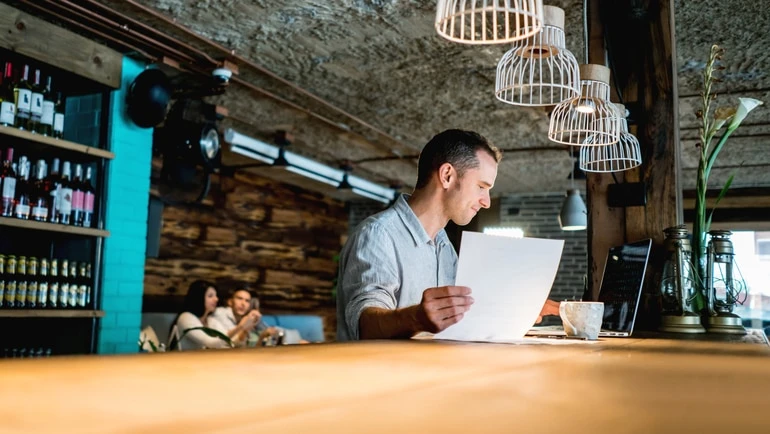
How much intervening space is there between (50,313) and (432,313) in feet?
8.39

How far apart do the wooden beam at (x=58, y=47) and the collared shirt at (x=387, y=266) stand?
2.17 metres

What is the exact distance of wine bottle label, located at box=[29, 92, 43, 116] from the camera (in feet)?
10.7

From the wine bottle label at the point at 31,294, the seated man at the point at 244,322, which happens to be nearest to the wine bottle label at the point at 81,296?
the wine bottle label at the point at 31,294

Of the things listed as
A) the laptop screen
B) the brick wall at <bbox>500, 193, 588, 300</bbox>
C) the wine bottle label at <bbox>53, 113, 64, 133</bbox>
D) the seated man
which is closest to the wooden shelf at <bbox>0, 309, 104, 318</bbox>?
the wine bottle label at <bbox>53, 113, 64, 133</bbox>

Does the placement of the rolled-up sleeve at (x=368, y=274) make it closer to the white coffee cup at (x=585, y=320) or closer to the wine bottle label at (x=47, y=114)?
the white coffee cup at (x=585, y=320)

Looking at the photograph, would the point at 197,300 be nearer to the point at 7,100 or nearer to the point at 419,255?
the point at 7,100

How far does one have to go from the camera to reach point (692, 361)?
907mm

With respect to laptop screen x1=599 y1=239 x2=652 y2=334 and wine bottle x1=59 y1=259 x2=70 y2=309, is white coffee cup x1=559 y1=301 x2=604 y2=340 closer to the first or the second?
laptop screen x1=599 y1=239 x2=652 y2=334

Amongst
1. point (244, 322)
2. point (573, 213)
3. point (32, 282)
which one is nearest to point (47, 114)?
point (32, 282)

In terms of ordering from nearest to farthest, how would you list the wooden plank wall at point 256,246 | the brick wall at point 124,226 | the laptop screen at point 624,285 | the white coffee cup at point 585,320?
1. the white coffee cup at point 585,320
2. the laptop screen at point 624,285
3. the brick wall at point 124,226
4. the wooden plank wall at point 256,246

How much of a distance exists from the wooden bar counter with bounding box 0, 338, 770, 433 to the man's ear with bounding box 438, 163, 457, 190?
4.35ft

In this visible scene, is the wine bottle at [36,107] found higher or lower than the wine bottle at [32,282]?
higher

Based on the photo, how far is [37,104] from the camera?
3291 millimetres

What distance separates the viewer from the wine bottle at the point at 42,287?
3.26m
